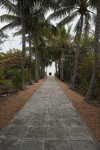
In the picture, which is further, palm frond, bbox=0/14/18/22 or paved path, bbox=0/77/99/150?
palm frond, bbox=0/14/18/22

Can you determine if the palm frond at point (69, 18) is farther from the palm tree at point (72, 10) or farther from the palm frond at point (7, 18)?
the palm frond at point (7, 18)

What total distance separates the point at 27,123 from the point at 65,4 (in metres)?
9.61

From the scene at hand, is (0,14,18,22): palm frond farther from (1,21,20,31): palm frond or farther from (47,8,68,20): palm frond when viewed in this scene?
(47,8,68,20): palm frond

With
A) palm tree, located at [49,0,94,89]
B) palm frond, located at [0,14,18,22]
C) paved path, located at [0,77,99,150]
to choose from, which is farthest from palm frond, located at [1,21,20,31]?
paved path, located at [0,77,99,150]

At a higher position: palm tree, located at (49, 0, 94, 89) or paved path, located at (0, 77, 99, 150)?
palm tree, located at (49, 0, 94, 89)

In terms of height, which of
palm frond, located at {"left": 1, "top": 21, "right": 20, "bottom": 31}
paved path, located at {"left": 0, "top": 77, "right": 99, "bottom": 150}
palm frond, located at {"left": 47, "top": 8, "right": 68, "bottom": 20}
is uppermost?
palm frond, located at {"left": 47, "top": 8, "right": 68, "bottom": 20}

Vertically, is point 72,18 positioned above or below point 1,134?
above

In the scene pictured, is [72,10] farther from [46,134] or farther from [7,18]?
[46,134]

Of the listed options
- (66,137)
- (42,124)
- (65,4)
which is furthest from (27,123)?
(65,4)

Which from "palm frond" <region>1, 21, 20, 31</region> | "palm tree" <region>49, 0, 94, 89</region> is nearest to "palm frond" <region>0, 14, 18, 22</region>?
"palm frond" <region>1, 21, 20, 31</region>

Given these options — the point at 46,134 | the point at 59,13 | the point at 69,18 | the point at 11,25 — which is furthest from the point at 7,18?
the point at 46,134

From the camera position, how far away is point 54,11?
9539 millimetres

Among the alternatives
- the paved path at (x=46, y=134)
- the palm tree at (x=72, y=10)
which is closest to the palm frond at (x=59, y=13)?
the palm tree at (x=72, y=10)

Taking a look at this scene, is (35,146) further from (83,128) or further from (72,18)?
(72,18)
